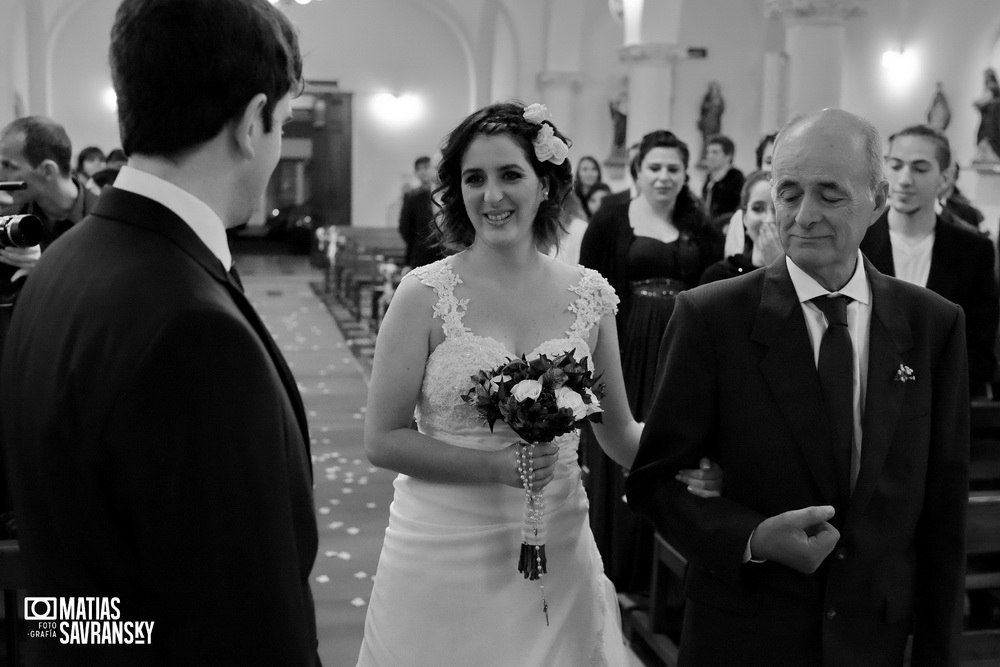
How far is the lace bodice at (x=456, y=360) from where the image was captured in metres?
2.63

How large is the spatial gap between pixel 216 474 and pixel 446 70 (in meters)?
24.6

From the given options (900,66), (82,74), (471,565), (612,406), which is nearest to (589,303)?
(612,406)

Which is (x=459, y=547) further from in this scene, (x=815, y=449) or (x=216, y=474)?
(x=216, y=474)

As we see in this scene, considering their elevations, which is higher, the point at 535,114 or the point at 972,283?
the point at 535,114

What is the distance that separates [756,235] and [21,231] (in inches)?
116

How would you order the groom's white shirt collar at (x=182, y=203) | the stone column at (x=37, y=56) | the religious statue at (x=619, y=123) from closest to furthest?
1. the groom's white shirt collar at (x=182, y=203)
2. the religious statue at (x=619, y=123)
3. the stone column at (x=37, y=56)

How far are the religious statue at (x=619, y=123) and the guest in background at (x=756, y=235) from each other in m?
15.5

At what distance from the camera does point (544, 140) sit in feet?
9.07

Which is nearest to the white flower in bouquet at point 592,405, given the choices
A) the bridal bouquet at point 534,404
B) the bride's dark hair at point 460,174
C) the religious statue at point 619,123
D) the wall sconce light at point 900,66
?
the bridal bouquet at point 534,404

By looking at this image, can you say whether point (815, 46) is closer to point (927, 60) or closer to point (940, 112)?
point (940, 112)

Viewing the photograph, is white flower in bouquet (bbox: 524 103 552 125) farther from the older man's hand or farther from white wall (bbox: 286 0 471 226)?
white wall (bbox: 286 0 471 226)

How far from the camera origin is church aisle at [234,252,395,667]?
4711mm

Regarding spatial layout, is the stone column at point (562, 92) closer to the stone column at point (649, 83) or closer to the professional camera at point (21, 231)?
the stone column at point (649, 83)

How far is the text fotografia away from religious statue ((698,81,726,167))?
18727 mm
